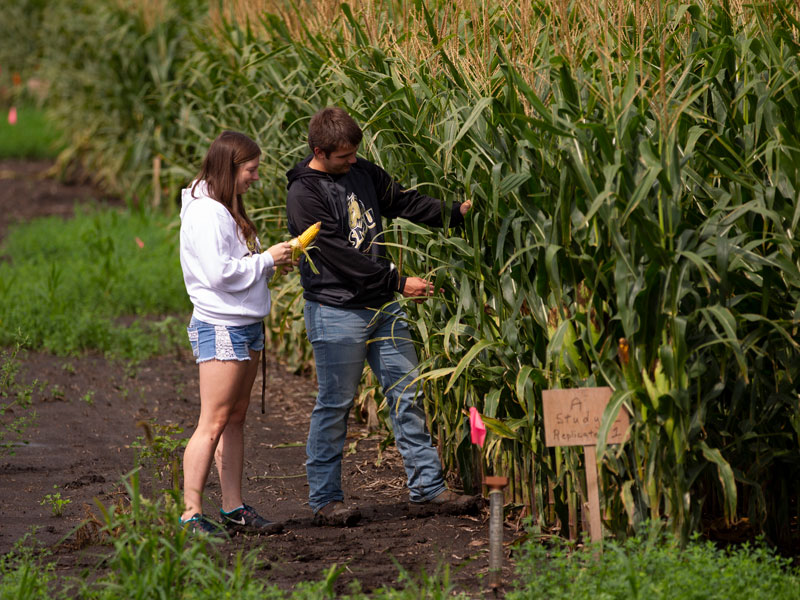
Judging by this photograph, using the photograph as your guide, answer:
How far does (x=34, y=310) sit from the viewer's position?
854 centimetres

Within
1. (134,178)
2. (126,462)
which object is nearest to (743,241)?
(126,462)

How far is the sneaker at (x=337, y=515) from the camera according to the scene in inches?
186

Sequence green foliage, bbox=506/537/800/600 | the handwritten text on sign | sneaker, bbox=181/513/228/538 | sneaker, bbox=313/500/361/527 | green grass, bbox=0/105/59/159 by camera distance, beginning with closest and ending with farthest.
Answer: green foliage, bbox=506/537/800/600, the handwritten text on sign, sneaker, bbox=181/513/228/538, sneaker, bbox=313/500/361/527, green grass, bbox=0/105/59/159

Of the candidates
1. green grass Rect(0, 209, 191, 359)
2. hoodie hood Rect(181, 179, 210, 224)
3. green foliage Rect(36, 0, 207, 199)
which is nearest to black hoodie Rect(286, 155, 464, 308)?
hoodie hood Rect(181, 179, 210, 224)

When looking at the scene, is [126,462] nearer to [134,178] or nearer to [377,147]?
[377,147]

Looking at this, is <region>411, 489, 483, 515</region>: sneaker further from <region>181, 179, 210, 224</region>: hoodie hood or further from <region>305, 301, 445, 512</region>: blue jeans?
<region>181, 179, 210, 224</region>: hoodie hood

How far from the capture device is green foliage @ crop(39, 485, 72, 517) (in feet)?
16.0

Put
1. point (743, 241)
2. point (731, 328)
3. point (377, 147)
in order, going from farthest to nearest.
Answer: point (377, 147)
point (743, 241)
point (731, 328)

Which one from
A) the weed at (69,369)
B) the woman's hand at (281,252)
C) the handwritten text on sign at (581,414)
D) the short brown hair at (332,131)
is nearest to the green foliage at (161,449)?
the woman's hand at (281,252)

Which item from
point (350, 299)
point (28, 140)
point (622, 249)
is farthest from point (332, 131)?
point (28, 140)

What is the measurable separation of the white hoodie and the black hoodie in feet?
0.90

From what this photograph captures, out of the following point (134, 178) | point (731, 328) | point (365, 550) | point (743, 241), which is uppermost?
point (134, 178)

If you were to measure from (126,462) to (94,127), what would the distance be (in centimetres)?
834

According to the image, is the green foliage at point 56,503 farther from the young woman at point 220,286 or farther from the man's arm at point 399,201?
the man's arm at point 399,201
